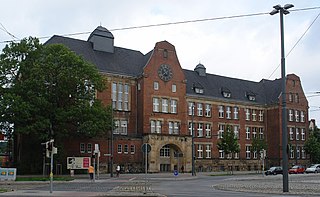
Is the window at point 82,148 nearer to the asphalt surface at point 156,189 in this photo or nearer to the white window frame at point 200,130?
the asphalt surface at point 156,189

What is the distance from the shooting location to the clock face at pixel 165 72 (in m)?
68.8

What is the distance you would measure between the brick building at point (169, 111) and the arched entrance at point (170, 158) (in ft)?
0.52

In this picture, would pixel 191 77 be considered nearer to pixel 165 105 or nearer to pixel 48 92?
pixel 165 105

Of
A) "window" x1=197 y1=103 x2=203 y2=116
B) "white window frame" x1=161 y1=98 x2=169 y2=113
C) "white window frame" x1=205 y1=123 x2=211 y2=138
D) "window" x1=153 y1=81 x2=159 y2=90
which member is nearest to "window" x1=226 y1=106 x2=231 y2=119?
"white window frame" x1=205 y1=123 x2=211 y2=138

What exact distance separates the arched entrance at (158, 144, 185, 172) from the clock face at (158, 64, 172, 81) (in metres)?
10.8

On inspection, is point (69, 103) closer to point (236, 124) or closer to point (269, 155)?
point (236, 124)

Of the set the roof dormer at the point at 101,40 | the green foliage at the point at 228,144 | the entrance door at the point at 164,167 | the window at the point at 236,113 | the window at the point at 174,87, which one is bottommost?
the entrance door at the point at 164,167

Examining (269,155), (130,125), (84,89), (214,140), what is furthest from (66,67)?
(269,155)

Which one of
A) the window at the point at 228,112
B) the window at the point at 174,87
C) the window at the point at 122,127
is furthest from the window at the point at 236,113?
the window at the point at 122,127

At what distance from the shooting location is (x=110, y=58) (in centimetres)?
6788

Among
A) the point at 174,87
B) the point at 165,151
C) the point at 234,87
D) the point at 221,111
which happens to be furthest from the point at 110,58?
the point at 234,87

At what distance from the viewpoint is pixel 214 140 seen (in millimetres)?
78188

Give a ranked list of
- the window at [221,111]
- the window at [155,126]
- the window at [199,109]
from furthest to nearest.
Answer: the window at [221,111], the window at [199,109], the window at [155,126]

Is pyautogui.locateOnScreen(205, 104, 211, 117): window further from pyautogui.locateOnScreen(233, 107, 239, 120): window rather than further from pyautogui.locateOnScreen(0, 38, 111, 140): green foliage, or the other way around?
pyautogui.locateOnScreen(0, 38, 111, 140): green foliage
